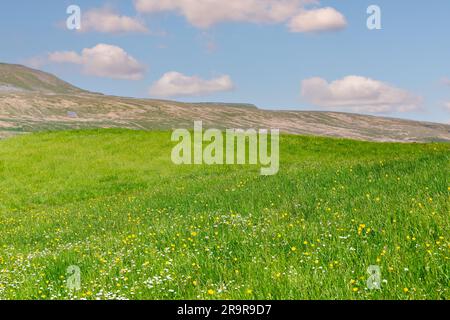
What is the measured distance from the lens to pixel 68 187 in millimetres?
32188

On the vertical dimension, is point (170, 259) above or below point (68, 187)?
above

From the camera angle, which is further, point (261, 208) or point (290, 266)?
point (261, 208)

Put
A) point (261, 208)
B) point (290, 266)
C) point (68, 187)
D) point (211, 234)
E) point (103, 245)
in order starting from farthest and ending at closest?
point (68, 187)
point (261, 208)
point (103, 245)
point (211, 234)
point (290, 266)

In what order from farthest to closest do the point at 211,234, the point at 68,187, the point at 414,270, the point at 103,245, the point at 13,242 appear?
the point at 68,187
the point at 13,242
the point at 103,245
the point at 211,234
the point at 414,270

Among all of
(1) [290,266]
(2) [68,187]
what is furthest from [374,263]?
(2) [68,187]

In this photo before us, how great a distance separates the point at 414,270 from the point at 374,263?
67cm
